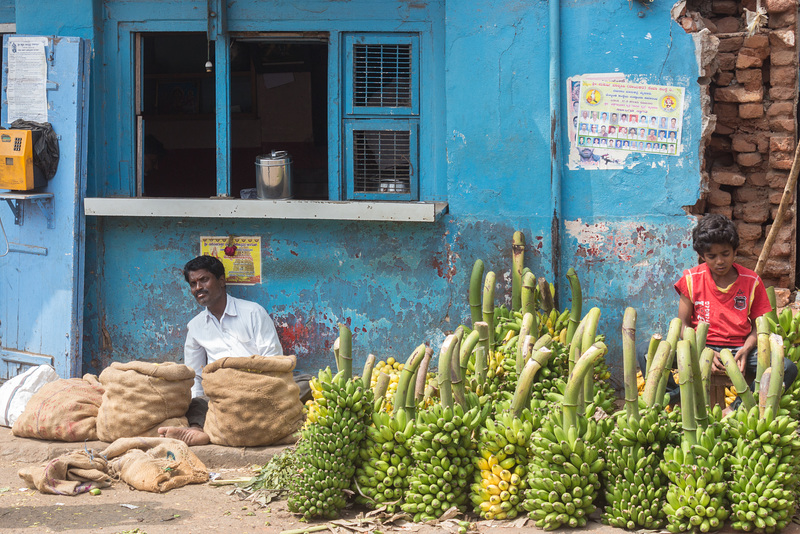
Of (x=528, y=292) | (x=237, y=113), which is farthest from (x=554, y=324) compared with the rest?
(x=237, y=113)

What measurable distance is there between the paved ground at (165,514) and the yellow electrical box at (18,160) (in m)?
1.86

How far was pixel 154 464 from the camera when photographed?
4.41 meters

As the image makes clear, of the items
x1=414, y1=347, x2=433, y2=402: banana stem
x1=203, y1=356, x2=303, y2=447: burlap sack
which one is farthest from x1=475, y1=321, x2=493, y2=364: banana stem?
x1=203, y1=356, x2=303, y2=447: burlap sack

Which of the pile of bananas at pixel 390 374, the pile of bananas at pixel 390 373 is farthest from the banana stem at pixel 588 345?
the pile of bananas at pixel 390 373

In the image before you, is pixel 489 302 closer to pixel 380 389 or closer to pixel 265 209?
pixel 380 389

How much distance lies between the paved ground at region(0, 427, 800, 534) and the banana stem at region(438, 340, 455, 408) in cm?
56

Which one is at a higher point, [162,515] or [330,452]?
[330,452]

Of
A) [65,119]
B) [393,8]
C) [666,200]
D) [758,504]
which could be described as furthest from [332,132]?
[758,504]

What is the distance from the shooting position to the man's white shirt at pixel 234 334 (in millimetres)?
5277

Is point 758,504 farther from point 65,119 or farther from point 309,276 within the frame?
point 65,119

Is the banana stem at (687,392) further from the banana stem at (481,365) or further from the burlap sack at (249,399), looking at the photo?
the burlap sack at (249,399)

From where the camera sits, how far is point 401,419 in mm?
3920

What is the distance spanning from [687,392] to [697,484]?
386 mm

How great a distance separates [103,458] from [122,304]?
144 cm
